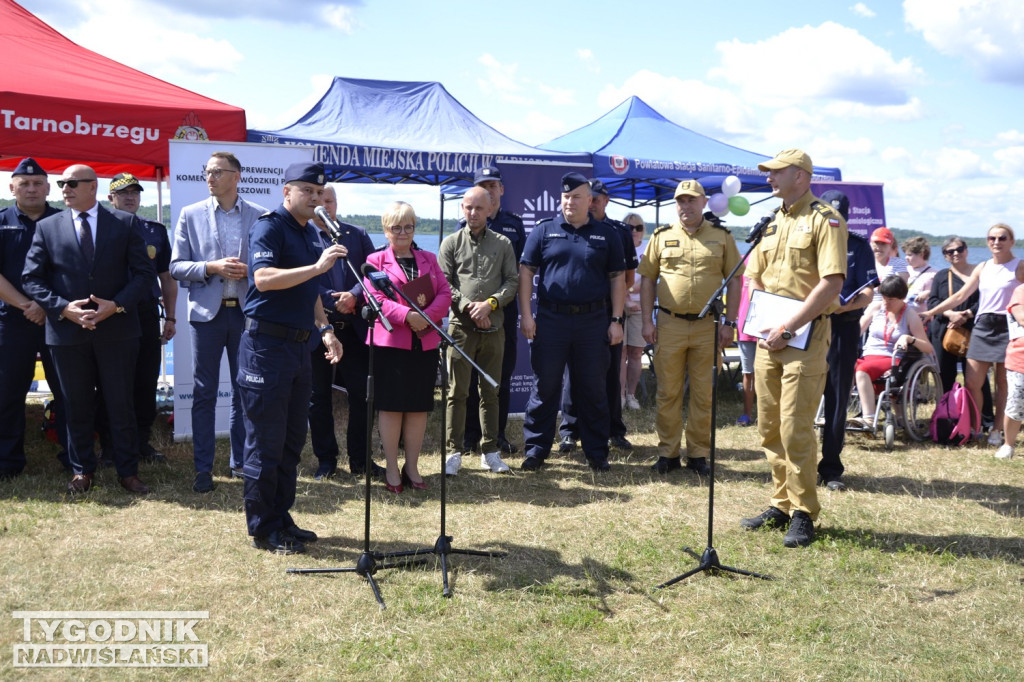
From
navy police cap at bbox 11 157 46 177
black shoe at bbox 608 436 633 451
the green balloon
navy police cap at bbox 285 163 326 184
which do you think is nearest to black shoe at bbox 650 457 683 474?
black shoe at bbox 608 436 633 451

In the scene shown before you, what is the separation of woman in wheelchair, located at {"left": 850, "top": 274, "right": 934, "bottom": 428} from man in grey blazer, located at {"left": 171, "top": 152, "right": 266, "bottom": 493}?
510cm

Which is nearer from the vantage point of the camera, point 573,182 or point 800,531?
point 800,531

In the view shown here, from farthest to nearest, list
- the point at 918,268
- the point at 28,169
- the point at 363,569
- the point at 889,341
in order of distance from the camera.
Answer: the point at 918,268
the point at 889,341
the point at 28,169
the point at 363,569

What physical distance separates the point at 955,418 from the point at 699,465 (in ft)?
8.50

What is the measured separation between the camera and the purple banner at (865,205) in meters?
10.8

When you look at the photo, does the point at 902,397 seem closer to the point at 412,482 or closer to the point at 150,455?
the point at 412,482

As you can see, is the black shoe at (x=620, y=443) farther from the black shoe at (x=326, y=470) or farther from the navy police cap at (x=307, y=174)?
the navy police cap at (x=307, y=174)

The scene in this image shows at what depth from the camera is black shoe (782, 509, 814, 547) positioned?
14.6 feet

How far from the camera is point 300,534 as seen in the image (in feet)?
14.5

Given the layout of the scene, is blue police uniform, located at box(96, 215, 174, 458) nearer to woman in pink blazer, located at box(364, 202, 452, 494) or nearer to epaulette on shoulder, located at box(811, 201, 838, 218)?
woman in pink blazer, located at box(364, 202, 452, 494)

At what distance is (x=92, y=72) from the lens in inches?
283

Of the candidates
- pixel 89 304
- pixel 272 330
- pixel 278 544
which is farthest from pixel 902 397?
pixel 89 304

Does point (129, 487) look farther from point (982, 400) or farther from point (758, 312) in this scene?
point (982, 400)

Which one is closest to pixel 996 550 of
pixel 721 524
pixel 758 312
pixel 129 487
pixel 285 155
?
pixel 721 524
